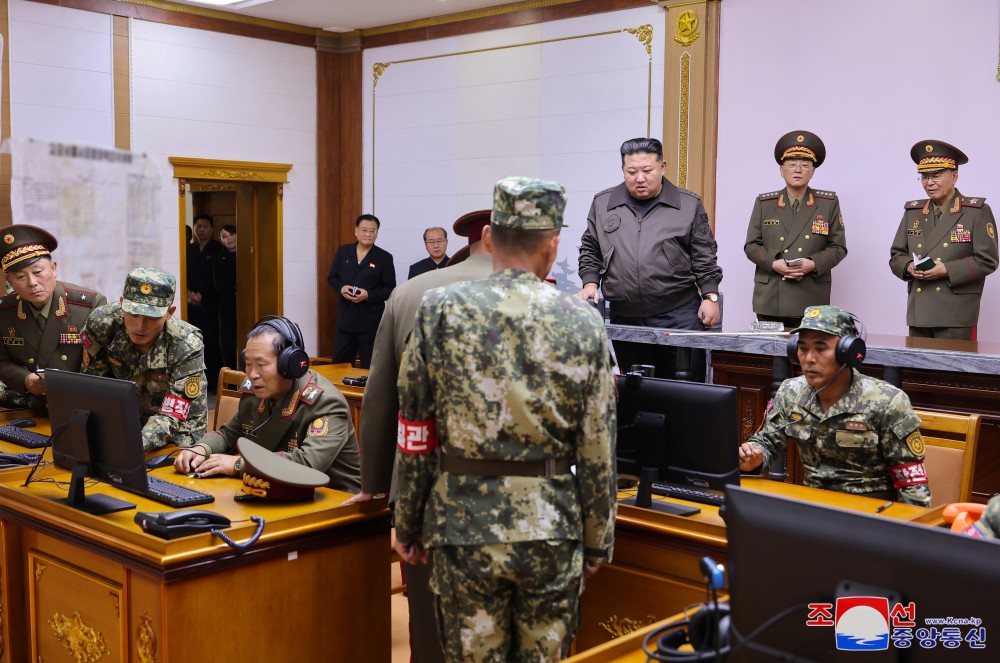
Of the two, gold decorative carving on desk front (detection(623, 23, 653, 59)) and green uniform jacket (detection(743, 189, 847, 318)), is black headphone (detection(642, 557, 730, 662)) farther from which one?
gold decorative carving on desk front (detection(623, 23, 653, 59))

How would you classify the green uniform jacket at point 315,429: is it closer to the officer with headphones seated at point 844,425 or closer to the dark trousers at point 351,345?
the officer with headphones seated at point 844,425

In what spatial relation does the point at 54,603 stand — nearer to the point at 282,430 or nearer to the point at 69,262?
the point at 282,430

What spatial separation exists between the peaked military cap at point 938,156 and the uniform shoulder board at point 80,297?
4600 mm

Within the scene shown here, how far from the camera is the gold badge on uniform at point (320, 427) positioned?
3074 millimetres

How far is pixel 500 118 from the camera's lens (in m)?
8.59

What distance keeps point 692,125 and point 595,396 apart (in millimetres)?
5585

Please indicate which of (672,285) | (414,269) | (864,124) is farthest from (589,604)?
(414,269)

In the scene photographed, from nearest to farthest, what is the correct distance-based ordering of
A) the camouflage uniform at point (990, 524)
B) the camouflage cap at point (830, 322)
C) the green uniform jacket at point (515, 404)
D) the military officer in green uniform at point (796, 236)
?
the camouflage uniform at point (990, 524) < the green uniform jacket at point (515, 404) < the camouflage cap at point (830, 322) < the military officer in green uniform at point (796, 236)

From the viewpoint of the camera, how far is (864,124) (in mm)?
6633

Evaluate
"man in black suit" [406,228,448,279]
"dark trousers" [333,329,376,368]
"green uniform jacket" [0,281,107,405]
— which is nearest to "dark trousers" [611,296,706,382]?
"green uniform jacket" [0,281,107,405]

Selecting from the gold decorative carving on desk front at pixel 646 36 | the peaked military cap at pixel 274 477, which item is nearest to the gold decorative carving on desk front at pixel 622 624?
the peaked military cap at pixel 274 477

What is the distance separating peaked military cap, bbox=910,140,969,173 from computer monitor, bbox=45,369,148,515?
15.8 ft

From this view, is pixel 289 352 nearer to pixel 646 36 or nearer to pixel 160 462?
pixel 160 462

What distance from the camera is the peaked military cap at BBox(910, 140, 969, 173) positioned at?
18.8 feet
